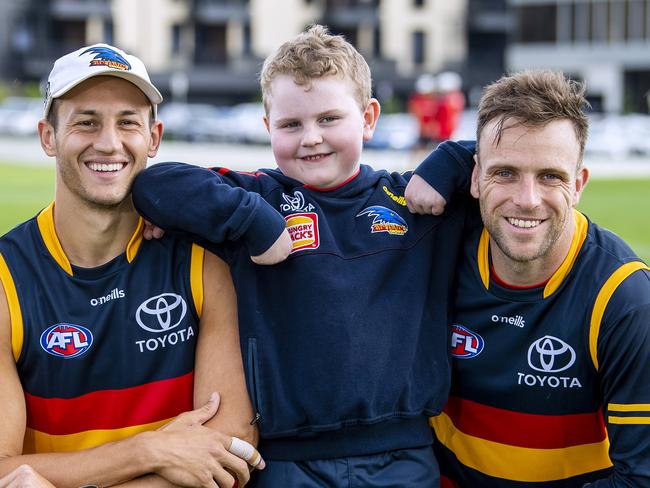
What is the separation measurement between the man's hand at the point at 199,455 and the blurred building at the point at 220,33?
2048 inches

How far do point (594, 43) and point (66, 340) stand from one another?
5069cm

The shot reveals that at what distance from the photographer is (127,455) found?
3334 mm

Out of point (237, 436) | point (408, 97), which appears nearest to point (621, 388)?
point (237, 436)

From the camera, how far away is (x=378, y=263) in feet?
11.5

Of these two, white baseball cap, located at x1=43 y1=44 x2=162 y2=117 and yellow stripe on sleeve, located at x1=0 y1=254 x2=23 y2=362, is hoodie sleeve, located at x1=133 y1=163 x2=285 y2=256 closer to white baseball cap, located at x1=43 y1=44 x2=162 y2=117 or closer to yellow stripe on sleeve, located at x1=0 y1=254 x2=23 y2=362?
white baseball cap, located at x1=43 y1=44 x2=162 y2=117

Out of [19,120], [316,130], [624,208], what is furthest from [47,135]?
[19,120]

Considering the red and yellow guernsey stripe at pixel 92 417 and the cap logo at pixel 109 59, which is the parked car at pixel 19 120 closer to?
the cap logo at pixel 109 59

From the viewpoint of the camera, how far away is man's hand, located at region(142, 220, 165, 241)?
3.62 m

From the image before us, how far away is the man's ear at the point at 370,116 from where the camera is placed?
12.6 ft

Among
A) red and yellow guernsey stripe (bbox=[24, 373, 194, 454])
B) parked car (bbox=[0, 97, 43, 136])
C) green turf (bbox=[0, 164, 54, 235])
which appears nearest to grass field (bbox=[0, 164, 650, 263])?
green turf (bbox=[0, 164, 54, 235])

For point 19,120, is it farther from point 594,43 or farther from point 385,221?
point 385,221

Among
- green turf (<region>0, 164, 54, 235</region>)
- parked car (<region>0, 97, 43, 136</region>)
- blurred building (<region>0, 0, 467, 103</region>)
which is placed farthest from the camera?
blurred building (<region>0, 0, 467, 103</region>)

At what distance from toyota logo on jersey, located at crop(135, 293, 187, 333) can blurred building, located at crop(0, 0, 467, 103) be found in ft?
170

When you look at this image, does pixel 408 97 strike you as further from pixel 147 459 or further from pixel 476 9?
pixel 147 459
